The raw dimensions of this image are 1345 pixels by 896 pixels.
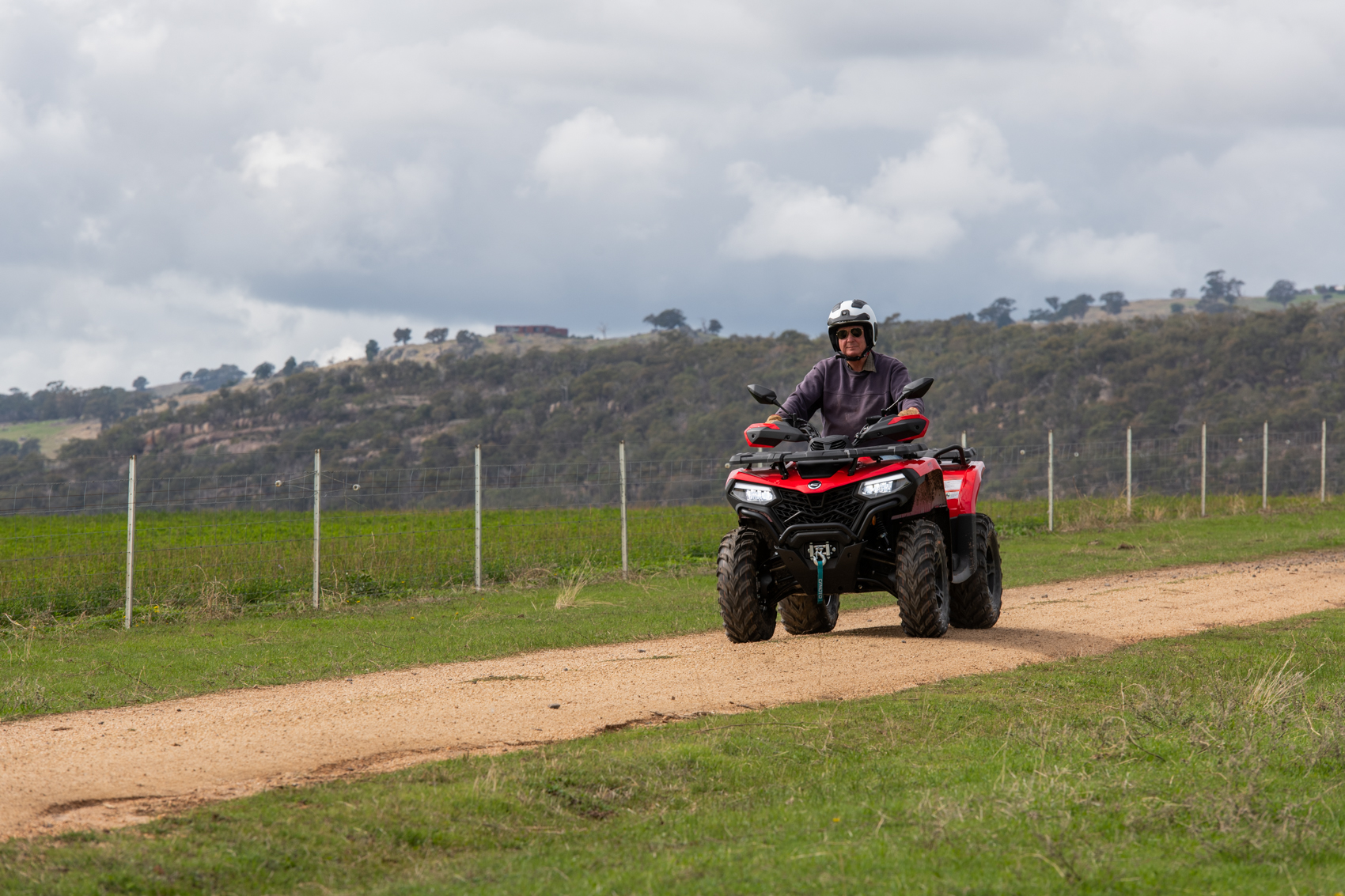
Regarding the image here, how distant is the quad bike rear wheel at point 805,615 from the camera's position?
1178 cm

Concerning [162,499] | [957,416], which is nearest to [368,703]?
[162,499]

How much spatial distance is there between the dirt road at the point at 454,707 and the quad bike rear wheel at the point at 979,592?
19cm

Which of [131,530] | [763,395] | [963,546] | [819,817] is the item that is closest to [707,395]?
[131,530]

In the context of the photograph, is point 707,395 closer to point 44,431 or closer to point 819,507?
point 819,507

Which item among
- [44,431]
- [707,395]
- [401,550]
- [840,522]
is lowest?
→ [401,550]

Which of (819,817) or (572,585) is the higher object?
(819,817)

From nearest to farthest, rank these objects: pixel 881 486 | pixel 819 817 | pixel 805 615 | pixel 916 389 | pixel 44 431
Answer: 1. pixel 819 817
2. pixel 916 389
3. pixel 881 486
4. pixel 805 615
5. pixel 44 431

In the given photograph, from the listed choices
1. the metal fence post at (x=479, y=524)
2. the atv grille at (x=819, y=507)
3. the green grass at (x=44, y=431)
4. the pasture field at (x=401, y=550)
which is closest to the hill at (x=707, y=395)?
the green grass at (x=44, y=431)

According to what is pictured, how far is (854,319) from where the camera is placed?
10.7 meters

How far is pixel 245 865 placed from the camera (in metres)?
5.05

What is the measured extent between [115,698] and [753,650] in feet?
15.5

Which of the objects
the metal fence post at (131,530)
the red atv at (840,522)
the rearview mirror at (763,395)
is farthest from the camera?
the metal fence post at (131,530)

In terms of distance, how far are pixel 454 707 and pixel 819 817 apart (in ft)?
11.4

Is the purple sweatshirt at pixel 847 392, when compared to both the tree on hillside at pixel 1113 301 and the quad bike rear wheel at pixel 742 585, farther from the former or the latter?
the tree on hillside at pixel 1113 301
